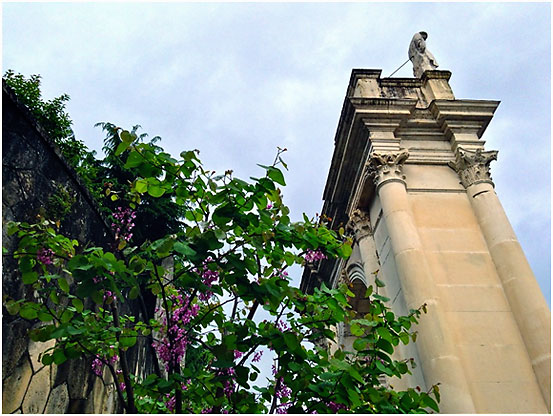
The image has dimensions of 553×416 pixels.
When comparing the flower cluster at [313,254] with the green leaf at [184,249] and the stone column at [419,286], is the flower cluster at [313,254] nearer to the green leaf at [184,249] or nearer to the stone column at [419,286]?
the green leaf at [184,249]

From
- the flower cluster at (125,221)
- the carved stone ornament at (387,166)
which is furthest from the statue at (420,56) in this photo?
the flower cluster at (125,221)

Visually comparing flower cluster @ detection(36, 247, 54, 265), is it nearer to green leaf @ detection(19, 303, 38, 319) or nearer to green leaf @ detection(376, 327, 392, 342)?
green leaf @ detection(19, 303, 38, 319)

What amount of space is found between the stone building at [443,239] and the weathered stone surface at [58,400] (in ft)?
13.2

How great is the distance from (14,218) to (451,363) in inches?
257

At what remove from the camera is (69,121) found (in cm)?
1093

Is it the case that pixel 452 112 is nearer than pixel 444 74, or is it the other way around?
pixel 452 112

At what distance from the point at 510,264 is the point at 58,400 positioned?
777 cm

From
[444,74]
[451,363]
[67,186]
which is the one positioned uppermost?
[444,74]

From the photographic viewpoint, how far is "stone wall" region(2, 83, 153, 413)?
15.4 feet

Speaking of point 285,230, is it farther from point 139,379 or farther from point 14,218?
point 139,379

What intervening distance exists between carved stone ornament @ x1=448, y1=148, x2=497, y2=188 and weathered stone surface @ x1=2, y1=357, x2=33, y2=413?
340 inches

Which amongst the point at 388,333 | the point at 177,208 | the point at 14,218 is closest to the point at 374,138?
the point at 177,208

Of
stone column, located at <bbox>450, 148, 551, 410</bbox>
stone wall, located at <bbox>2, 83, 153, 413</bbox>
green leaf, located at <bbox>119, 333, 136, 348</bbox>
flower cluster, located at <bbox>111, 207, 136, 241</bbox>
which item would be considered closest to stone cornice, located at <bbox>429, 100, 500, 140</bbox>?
stone column, located at <bbox>450, 148, 551, 410</bbox>

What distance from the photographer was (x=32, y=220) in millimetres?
5129
